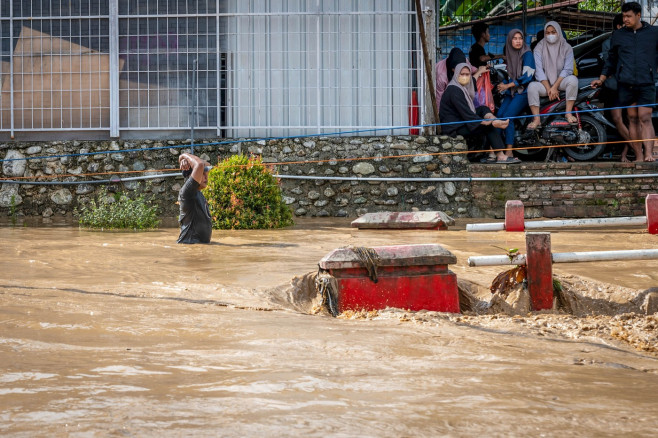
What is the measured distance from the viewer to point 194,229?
25.3 feet

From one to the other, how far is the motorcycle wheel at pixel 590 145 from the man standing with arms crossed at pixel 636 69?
43 cm

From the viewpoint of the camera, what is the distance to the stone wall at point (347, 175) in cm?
1158

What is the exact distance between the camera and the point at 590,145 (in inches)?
472

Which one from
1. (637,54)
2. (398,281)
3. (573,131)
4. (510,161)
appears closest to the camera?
(398,281)

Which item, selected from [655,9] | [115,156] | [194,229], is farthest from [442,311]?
[655,9]

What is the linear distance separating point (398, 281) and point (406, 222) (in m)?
4.68

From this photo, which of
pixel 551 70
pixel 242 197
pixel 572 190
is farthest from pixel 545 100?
pixel 242 197

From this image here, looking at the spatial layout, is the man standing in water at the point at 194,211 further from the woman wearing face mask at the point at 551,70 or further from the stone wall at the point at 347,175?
the woman wearing face mask at the point at 551,70

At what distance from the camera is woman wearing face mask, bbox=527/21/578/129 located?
11.9 m

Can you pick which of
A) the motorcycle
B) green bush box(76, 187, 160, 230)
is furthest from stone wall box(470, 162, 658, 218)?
green bush box(76, 187, 160, 230)

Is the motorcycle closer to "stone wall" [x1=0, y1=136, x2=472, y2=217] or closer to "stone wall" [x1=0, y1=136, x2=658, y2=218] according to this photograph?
"stone wall" [x1=0, y1=136, x2=658, y2=218]

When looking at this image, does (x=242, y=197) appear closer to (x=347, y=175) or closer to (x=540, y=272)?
(x=347, y=175)

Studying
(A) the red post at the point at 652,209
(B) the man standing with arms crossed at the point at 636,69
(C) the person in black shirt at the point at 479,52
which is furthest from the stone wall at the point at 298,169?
(A) the red post at the point at 652,209

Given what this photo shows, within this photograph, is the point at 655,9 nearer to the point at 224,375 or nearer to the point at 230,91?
the point at 230,91
